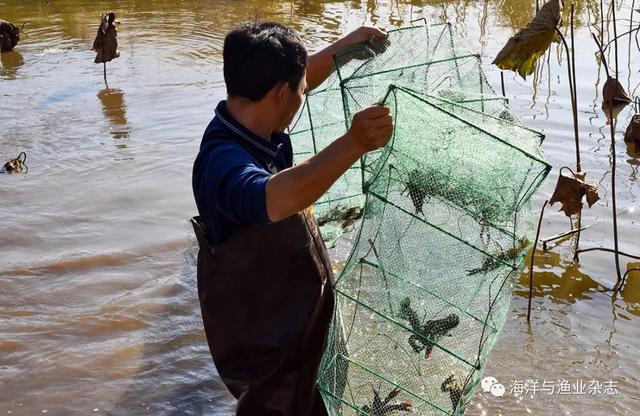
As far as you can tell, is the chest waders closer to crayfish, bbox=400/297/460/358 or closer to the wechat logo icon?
crayfish, bbox=400/297/460/358

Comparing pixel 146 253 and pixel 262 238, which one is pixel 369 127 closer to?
pixel 262 238

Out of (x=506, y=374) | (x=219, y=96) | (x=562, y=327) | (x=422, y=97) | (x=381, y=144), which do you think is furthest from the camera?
(x=219, y=96)

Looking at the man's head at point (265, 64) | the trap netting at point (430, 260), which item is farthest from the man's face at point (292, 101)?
the trap netting at point (430, 260)

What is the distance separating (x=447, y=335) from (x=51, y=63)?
8448 mm

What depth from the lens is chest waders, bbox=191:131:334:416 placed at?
2367mm

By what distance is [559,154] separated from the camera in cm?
641

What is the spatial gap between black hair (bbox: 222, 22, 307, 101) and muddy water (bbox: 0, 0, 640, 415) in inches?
65.2

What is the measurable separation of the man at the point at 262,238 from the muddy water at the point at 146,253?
101 centimetres

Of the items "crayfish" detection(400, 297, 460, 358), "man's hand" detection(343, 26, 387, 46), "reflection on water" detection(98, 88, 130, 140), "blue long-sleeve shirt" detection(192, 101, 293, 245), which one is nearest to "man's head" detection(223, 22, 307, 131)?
"blue long-sleeve shirt" detection(192, 101, 293, 245)

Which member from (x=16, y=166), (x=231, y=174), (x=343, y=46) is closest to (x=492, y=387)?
(x=343, y=46)

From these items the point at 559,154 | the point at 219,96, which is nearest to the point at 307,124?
the point at 559,154

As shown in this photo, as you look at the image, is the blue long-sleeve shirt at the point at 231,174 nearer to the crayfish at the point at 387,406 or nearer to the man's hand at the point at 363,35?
the man's hand at the point at 363,35

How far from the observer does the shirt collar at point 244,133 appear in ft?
7.68

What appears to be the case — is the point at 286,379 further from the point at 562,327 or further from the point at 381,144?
the point at 562,327
